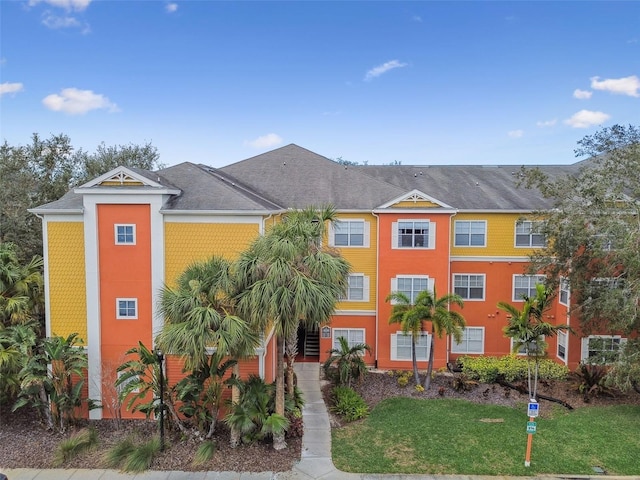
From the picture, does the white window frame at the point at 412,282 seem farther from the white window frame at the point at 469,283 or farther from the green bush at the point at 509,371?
the green bush at the point at 509,371

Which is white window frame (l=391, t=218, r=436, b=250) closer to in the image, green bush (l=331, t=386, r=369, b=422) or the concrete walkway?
green bush (l=331, t=386, r=369, b=422)

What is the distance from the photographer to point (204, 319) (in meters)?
9.93

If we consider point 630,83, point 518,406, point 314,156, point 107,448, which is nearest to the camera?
point 107,448

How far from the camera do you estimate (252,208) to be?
44.2 ft

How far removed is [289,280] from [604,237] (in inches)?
428

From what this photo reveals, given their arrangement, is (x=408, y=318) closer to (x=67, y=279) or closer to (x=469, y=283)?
(x=469, y=283)

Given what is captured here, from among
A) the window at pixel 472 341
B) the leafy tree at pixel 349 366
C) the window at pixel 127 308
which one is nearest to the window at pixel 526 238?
the window at pixel 472 341

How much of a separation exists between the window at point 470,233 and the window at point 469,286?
1.62 m

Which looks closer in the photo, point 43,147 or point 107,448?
point 107,448

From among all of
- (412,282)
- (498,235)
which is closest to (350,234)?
(412,282)

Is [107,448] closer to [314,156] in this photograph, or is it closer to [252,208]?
[252,208]

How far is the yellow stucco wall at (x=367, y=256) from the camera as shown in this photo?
1875 cm

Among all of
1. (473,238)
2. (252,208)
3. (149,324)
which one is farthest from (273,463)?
(473,238)

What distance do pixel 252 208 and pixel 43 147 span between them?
59.0ft
